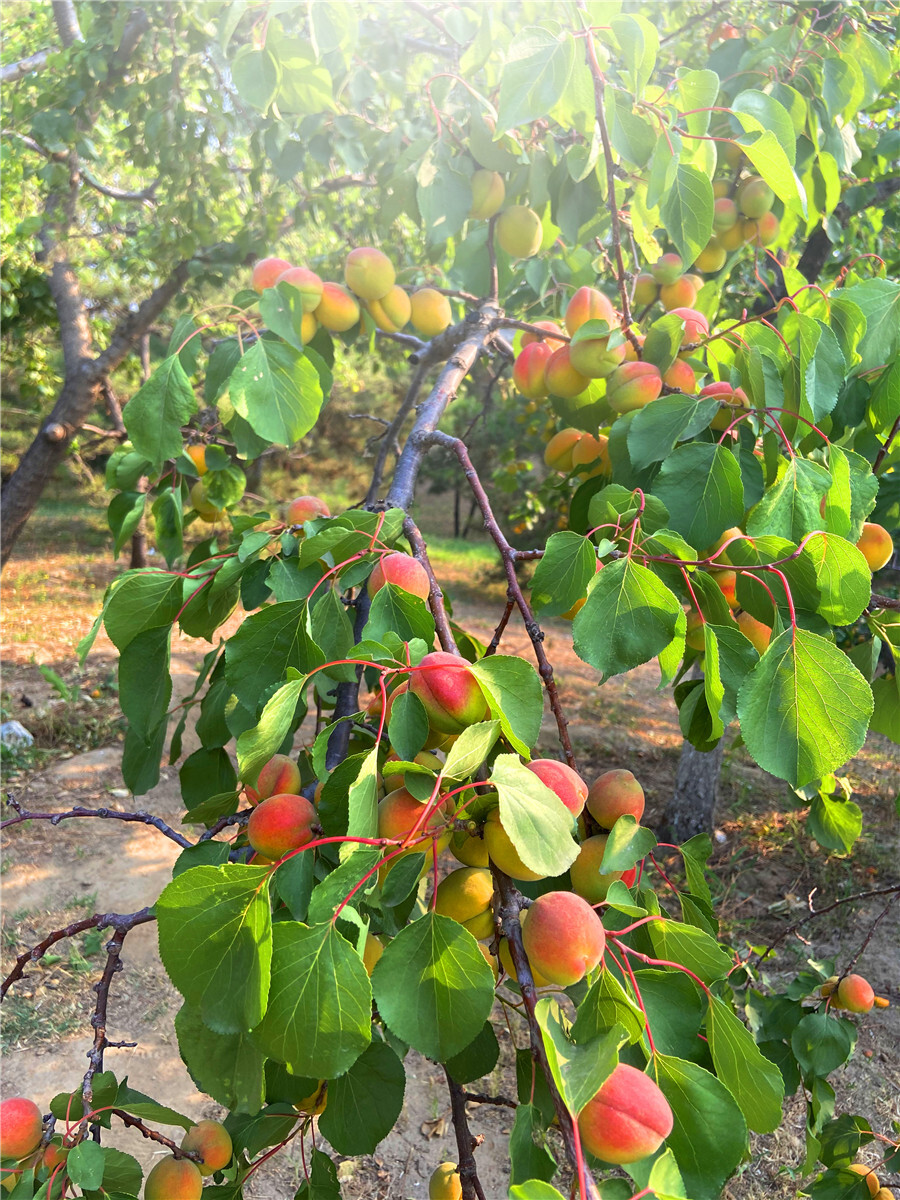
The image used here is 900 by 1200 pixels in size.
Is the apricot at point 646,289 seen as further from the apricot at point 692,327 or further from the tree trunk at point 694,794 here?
the tree trunk at point 694,794

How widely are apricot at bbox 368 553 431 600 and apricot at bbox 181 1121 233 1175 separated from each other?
46cm

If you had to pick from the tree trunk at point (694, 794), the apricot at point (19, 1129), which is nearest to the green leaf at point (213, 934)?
the apricot at point (19, 1129)

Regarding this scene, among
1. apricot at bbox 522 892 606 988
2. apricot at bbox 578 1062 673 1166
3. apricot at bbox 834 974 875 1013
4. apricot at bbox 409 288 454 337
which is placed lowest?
apricot at bbox 834 974 875 1013

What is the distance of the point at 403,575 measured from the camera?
1.99 ft

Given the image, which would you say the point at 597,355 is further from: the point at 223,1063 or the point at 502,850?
the point at 223,1063

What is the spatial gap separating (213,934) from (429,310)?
0.83 metres

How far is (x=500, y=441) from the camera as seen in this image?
7.85m

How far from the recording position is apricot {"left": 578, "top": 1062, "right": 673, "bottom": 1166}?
13.8 inches

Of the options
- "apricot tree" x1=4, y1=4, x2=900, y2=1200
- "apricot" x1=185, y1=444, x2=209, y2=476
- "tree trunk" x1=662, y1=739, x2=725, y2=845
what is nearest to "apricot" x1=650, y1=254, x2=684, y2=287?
"apricot tree" x1=4, y1=4, x2=900, y2=1200

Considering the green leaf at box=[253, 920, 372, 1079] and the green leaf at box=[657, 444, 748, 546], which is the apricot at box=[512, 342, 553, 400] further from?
the green leaf at box=[253, 920, 372, 1079]

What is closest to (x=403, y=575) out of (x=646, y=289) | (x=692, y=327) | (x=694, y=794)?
(x=692, y=327)

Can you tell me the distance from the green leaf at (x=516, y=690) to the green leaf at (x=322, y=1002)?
0.50 ft

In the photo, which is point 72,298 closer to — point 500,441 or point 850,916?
point 850,916

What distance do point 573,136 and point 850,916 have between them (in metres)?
2.22
